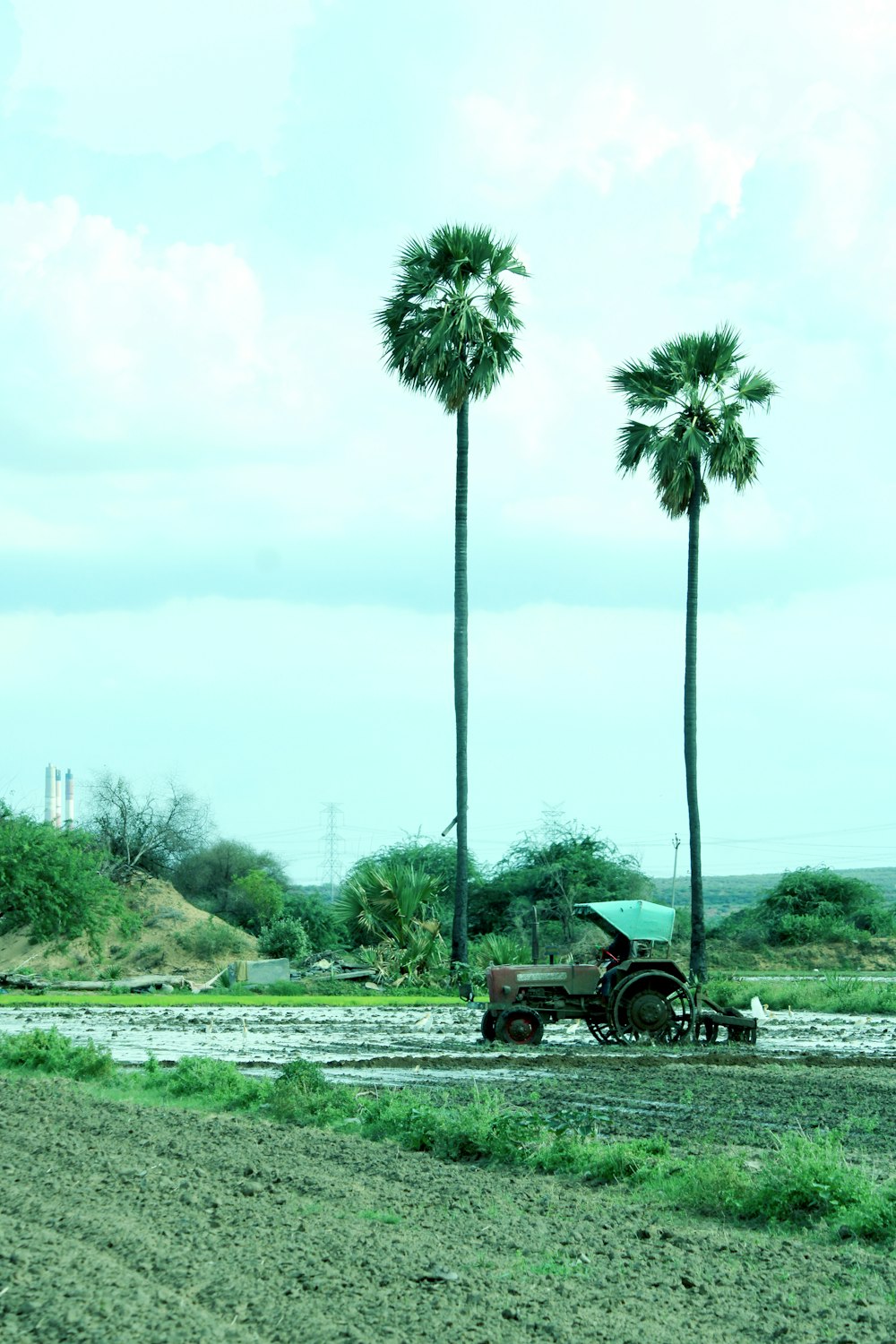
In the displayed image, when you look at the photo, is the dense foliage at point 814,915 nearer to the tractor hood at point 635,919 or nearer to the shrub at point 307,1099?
the tractor hood at point 635,919

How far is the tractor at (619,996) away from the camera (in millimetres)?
19609

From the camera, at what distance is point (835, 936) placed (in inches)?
2312

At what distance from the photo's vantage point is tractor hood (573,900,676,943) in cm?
1981

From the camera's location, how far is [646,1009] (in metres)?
19.6

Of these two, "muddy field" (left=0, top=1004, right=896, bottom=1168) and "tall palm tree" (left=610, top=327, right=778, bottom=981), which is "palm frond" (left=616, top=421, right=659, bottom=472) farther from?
"muddy field" (left=0, top=1004, right=896, bottom=1168)

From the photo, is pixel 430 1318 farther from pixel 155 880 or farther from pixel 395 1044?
pixel 155 880

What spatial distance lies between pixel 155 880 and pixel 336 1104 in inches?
1550

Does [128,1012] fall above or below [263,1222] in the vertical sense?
below

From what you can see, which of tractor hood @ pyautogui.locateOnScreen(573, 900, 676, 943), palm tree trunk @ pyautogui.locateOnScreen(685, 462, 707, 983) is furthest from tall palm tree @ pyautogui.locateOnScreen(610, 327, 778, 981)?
tractor hood @ pyautogui.locateOnScreen(573, 900, 676, 943)

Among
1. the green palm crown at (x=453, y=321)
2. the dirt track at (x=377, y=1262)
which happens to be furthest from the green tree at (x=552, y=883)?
the dirt track at (x=377, y=1262)

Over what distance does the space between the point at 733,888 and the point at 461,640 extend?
12531 centimetres

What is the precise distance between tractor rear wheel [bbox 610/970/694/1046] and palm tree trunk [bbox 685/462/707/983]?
39.5 feet

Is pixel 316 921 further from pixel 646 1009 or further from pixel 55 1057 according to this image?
pixel 55 1057

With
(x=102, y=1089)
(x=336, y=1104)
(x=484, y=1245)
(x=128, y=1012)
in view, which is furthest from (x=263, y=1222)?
(x=128, y=1012)
